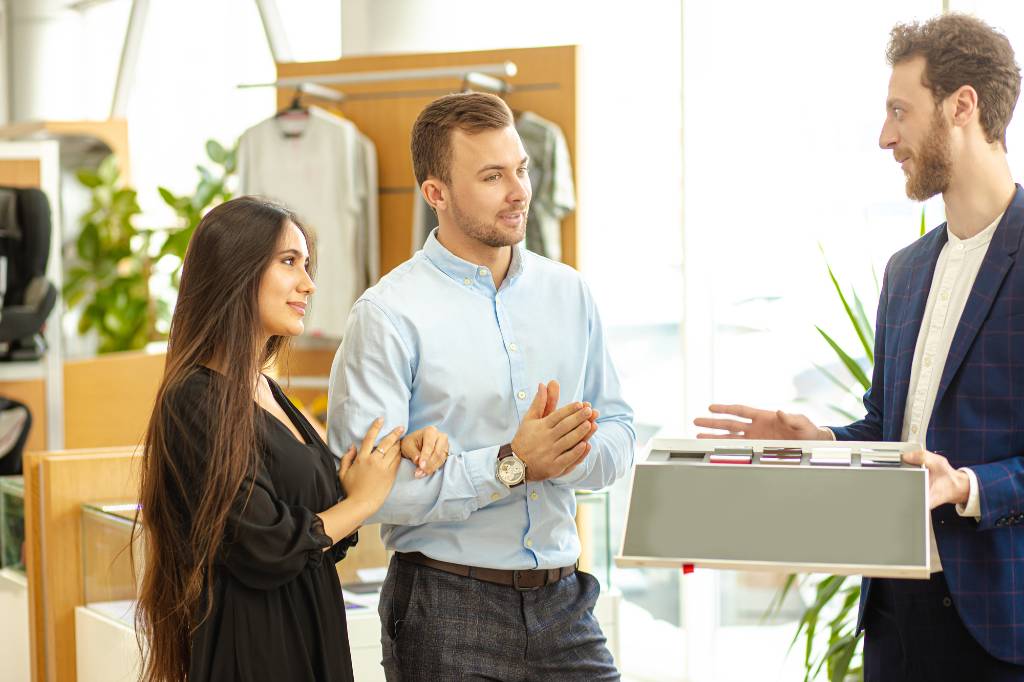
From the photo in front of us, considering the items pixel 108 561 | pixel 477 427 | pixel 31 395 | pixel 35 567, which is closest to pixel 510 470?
pixel 477 427

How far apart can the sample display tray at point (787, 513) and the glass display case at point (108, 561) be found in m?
1.78

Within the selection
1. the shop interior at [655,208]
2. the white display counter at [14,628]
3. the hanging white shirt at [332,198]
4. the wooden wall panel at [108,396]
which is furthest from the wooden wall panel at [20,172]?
the white display counter at [14,628]

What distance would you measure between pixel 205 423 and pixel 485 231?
1.85 ft

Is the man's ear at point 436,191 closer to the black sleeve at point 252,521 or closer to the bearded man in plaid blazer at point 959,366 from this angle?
the black sleeve at point 252,521

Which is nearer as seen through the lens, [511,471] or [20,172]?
[511,471]

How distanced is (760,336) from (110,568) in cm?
270

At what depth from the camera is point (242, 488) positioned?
1.88 meters

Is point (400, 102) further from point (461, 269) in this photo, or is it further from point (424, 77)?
point (461, 269)

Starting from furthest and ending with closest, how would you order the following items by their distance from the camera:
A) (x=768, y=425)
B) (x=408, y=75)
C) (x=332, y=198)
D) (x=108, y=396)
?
1. (x=108, y=396)
2. (x=332, y=198)
3. (x=408, y=75)
4. (x=768, y=425)

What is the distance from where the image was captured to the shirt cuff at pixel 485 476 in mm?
1989

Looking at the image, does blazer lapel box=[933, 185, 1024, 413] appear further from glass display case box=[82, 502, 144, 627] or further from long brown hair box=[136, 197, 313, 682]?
glass display case box=[82, 502, 144, 627]

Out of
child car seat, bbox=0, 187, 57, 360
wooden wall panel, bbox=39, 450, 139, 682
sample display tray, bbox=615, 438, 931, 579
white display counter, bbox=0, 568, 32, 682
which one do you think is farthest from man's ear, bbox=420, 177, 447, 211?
child car seat, bbox=0, 187, 57, 360

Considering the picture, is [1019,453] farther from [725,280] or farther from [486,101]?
[725,280]

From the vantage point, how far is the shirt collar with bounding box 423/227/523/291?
214 centimetres
